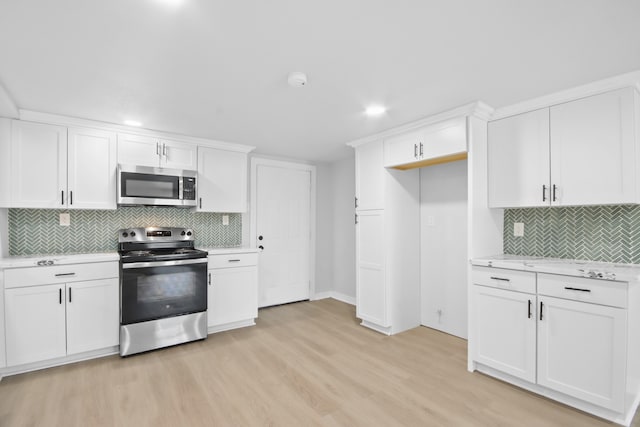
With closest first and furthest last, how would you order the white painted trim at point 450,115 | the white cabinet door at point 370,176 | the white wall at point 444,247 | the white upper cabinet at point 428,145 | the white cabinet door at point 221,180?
1. the white painted trim at point 450,115
2. the white upper cabinet at point 428,145
3. the white wall at point 444,247
4. the white cabinet door at point 370,176
5. the white cabinet door at point 221,180

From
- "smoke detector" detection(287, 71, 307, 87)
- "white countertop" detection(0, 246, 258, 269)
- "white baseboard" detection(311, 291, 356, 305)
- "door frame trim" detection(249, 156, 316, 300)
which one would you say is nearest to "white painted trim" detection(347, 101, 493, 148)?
"smoke detector" detection(287, 71, 307, 87)

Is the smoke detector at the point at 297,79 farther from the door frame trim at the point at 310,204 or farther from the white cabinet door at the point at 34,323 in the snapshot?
the white cabinet door at the point at 34,323

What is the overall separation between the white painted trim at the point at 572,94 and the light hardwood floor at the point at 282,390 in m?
2.25

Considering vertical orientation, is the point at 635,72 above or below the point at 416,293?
above

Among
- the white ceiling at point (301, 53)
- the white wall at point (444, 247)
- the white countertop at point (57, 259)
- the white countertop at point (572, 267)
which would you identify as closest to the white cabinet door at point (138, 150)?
the white ceiling at point (301, 53)

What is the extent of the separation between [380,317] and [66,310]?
306cm

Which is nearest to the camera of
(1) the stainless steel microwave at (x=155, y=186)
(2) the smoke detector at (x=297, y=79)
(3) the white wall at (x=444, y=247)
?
(2) the smoke detector at (x=297, y=79)

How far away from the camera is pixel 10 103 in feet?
8.15

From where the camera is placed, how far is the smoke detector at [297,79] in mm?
2074

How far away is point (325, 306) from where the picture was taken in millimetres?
4586

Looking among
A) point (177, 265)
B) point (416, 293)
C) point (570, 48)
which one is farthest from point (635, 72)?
point (177, 265)

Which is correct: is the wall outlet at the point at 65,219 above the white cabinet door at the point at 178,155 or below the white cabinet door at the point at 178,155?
below

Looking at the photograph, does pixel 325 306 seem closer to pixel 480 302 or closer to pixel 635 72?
pixel 480 302

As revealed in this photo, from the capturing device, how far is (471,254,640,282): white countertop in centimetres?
195
